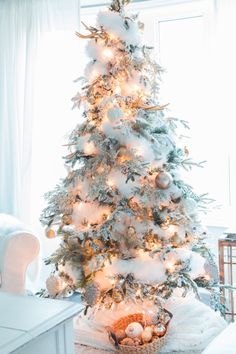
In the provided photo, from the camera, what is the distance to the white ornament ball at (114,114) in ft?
8.68

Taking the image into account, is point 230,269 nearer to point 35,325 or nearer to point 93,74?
point 93,74

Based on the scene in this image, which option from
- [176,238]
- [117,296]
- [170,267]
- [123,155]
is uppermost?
[123,155]

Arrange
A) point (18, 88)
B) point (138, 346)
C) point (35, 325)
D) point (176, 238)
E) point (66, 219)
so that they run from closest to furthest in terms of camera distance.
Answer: point (35, 325)
point (138, 346)
point (176, 238)
point (66, 219)
point (18, 88)

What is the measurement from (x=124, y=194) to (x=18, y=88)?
190cm

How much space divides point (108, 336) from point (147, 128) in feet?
3.97

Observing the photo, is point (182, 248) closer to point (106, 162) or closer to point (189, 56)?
point (106, 162)

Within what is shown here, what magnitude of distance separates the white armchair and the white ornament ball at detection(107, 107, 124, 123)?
3.01ft

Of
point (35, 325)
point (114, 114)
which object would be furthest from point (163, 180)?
point (35, 325)

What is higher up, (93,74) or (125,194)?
(93,74)

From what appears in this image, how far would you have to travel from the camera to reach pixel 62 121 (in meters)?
3.96

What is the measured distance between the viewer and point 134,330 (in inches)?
100

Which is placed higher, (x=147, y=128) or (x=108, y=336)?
(x=147, y=128)

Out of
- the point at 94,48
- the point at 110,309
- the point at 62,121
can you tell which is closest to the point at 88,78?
the point at 94,48

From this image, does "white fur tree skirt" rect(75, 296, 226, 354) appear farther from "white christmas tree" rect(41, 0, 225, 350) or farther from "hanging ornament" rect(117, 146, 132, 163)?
"hanging ornament" rect(117, 146, 132, 163)
